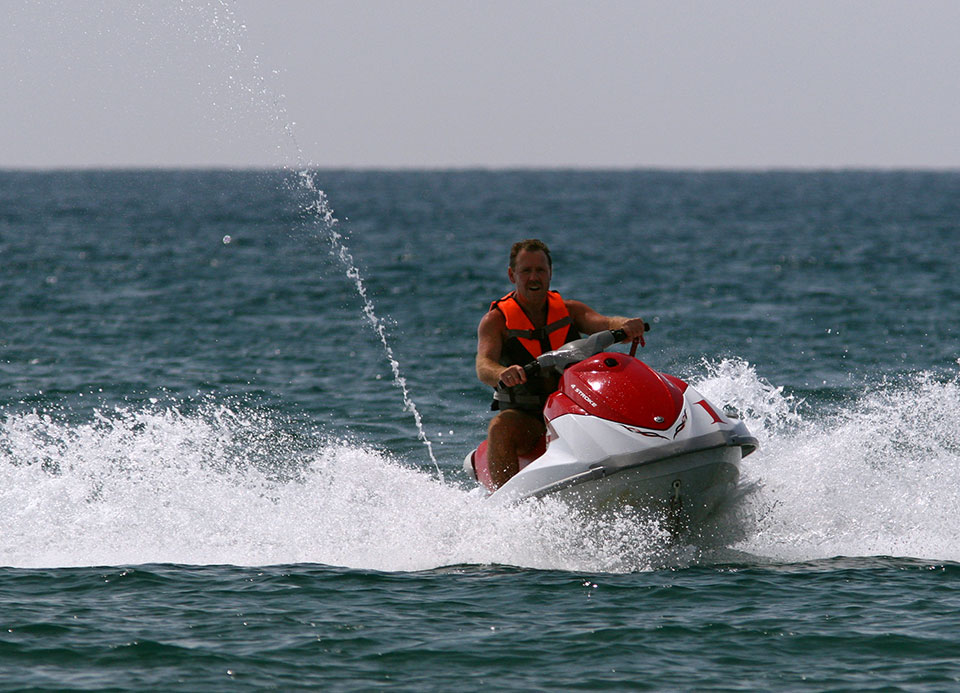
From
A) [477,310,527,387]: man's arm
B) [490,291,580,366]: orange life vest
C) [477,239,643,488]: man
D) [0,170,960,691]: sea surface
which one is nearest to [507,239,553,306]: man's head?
[477,239,643,488]: man

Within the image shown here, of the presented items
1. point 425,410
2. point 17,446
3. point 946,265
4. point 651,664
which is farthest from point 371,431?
point 946,265

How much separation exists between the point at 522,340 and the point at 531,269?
1.40 feet

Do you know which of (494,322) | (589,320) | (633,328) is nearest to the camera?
(633,328)

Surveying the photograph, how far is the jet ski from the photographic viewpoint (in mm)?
6512

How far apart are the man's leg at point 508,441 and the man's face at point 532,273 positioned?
0.70m

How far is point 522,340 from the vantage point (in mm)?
7535

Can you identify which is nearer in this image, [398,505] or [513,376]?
[513,376]

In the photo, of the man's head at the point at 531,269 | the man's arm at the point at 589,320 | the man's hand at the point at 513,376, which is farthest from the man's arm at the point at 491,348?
the man's arm at the point at 589,320

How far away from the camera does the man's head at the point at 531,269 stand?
7410mm

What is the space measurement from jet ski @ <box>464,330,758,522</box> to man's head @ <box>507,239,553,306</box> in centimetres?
64

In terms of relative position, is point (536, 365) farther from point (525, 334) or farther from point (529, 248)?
point (529, 248)

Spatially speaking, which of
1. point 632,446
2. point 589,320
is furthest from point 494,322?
point 632,446

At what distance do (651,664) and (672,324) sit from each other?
43.9 ft

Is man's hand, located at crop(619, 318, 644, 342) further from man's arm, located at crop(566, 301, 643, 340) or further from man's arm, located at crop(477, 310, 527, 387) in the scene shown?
man's arm, located at crop(477, 310, 527, 387)
